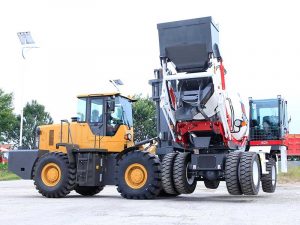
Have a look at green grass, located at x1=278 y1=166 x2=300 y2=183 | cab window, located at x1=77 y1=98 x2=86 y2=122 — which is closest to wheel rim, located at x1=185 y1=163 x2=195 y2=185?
cab window, located at x1=77 y1=98 x2=86 y2=122

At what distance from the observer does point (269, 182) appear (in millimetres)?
15641

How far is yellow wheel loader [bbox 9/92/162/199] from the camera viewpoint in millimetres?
13953

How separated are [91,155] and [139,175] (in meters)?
1.73

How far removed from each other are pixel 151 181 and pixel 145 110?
107 ft

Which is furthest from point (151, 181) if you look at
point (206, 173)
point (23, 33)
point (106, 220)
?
point (23, 33)

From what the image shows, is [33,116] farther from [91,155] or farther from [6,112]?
[91,155]

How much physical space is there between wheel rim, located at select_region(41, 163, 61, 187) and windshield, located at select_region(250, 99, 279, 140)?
Answer: 803 centimetres

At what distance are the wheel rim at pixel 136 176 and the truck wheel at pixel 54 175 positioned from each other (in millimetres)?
1727

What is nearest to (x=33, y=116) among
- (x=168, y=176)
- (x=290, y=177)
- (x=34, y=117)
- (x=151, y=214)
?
(x=34, y=117)

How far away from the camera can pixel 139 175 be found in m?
13.9

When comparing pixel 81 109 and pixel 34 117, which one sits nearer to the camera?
pixel 81 109

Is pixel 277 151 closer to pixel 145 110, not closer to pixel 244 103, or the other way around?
pixel 244 103

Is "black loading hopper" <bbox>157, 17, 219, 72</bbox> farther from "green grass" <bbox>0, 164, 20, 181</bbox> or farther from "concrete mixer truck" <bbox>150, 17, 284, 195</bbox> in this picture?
"green grass" <bbox>0, 164, 20, 181</bbox>

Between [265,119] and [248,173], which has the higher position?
[265,119]
